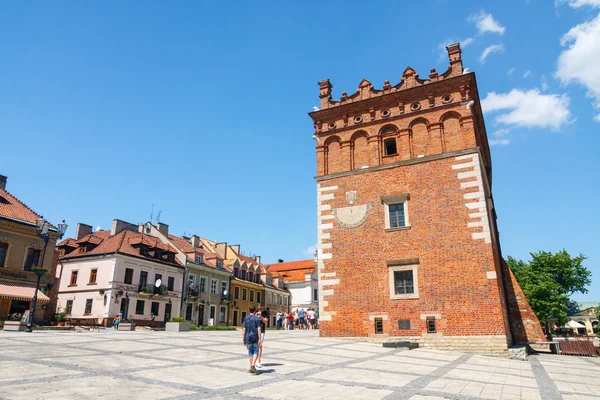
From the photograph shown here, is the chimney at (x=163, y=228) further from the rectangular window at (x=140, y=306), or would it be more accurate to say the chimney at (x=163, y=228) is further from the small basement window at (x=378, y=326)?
the small basement window at (x=378, y=326)

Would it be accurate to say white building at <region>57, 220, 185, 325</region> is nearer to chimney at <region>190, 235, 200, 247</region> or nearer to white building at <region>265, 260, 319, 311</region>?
chimney at <region>190, 235, 200, 247</region>

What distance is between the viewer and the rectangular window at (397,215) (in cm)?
2058

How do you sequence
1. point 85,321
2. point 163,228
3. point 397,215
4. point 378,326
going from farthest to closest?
point 163,228, point 85,321, point 397,215, point 378,326

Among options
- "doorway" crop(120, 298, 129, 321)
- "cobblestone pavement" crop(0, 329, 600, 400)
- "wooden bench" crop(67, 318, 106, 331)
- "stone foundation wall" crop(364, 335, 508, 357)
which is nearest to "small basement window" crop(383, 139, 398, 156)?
"stone foundation wall" crop(364, 335, 508, 357)

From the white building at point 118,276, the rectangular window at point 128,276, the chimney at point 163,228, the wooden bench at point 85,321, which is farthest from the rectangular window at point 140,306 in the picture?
the chimney at point 163,228

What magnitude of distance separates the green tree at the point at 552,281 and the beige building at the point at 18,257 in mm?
46459

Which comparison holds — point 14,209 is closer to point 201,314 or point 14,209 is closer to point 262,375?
point 201,314

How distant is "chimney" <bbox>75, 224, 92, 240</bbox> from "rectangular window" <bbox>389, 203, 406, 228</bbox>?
114 ft

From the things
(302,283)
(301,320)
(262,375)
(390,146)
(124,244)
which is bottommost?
(262,375)

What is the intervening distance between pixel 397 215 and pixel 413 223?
95 cm

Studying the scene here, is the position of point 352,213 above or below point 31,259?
above

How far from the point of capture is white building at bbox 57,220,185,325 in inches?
1419

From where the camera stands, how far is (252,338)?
32.9 ft

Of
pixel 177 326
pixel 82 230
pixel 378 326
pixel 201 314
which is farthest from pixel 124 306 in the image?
pixel 378 326
